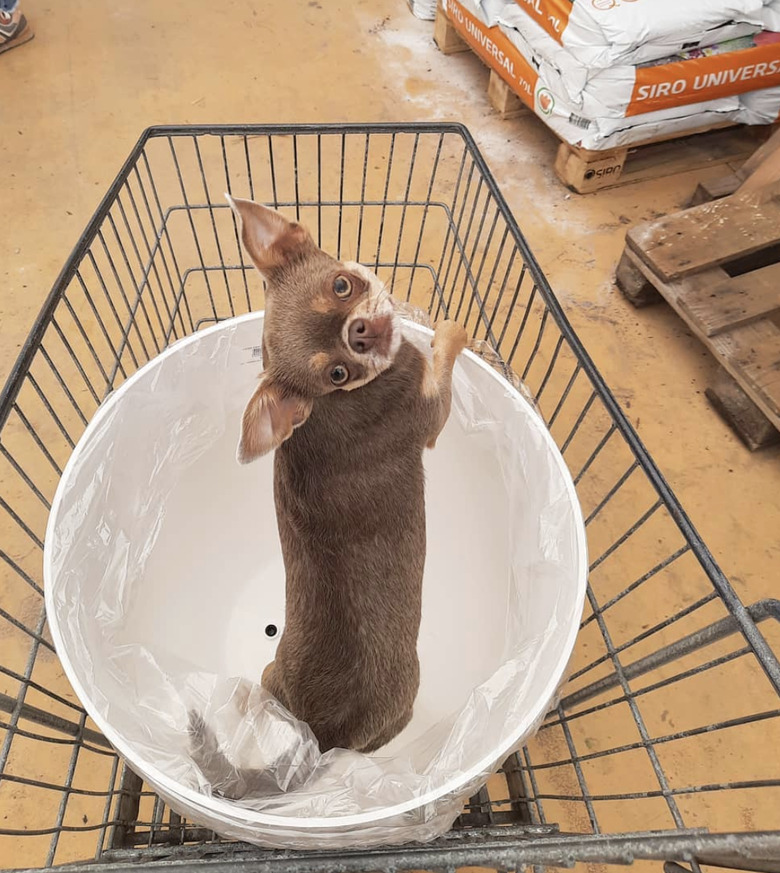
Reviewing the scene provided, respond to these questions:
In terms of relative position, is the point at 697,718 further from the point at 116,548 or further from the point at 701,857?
the point at 116,548

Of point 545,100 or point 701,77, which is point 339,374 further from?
point 701,77

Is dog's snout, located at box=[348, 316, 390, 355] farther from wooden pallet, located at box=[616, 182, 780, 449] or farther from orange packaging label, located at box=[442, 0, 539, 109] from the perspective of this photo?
orange packaging label, located at box=[442, 0, 539, 109]

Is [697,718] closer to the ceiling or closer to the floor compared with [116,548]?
closer to the floor

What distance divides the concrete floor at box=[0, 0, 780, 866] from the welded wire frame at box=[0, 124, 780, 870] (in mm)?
161

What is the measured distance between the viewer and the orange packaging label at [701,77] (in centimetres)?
229

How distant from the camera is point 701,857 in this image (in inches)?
24.1

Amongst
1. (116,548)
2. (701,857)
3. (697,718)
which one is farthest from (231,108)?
(701,857)

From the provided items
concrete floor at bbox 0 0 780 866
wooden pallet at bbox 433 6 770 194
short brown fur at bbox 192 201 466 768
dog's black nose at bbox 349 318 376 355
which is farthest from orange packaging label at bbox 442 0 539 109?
dog's black nose at bbox 349 318 376 355

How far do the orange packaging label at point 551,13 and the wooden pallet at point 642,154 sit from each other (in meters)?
0.40

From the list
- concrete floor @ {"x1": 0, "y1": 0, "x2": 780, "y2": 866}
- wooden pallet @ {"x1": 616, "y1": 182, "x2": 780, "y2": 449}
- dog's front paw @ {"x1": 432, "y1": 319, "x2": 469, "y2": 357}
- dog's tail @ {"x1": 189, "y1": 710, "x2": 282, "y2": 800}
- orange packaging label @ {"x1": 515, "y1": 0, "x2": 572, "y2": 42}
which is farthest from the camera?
orange packaging label @ {"x1": 515, "y1": 0, "x2": 572, "y2": 42}

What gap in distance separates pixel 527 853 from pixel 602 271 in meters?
2.22

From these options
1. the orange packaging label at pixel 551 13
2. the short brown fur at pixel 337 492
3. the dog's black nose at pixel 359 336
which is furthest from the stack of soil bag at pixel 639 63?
the dog's black nose at pixel 359 336

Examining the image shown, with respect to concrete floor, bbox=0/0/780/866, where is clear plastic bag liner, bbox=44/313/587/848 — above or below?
above

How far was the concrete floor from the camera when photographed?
2041 mm
